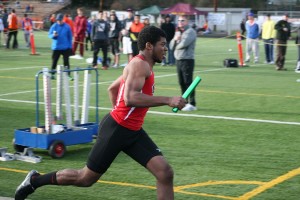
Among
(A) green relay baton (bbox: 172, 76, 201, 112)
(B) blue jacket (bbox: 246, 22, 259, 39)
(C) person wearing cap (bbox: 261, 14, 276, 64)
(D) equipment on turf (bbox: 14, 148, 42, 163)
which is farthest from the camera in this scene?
(B) blue jacket (bbox: 246, 22, 259, 39)

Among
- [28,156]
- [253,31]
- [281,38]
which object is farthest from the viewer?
[253,31]

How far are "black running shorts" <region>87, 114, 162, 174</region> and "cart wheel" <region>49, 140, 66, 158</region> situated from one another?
3101 millimetres

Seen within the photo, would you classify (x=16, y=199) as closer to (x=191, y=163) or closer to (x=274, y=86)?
(x=191, y=163)

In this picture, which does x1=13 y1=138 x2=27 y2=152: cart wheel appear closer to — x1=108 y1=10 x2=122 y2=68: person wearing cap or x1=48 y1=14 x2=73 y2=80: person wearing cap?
x1=48 y1=14 x2=73 y2=80: person wearing cap

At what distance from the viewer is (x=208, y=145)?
1087 cm

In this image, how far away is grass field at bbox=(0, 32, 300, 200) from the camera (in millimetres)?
8109

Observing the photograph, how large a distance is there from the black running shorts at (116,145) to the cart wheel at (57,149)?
3.10m

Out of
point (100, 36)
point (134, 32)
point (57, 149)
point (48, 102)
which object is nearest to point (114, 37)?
point (134, 32)

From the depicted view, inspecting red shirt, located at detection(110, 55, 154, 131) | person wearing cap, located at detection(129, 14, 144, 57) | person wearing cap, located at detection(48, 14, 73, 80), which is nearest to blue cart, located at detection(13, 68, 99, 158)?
red shirt, located at detection(110, 55, 154, 131)

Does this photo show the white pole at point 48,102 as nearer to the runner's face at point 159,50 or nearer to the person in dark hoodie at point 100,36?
the runner's face at point 159,50

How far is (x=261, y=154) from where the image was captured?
10.2m

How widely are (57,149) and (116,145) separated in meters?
3.37

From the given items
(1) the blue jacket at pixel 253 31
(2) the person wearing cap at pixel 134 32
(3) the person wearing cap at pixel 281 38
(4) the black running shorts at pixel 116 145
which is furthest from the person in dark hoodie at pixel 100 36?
(4) the black running shorts at pixel 116 145

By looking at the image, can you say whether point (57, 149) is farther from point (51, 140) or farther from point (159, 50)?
point (159, 50)
